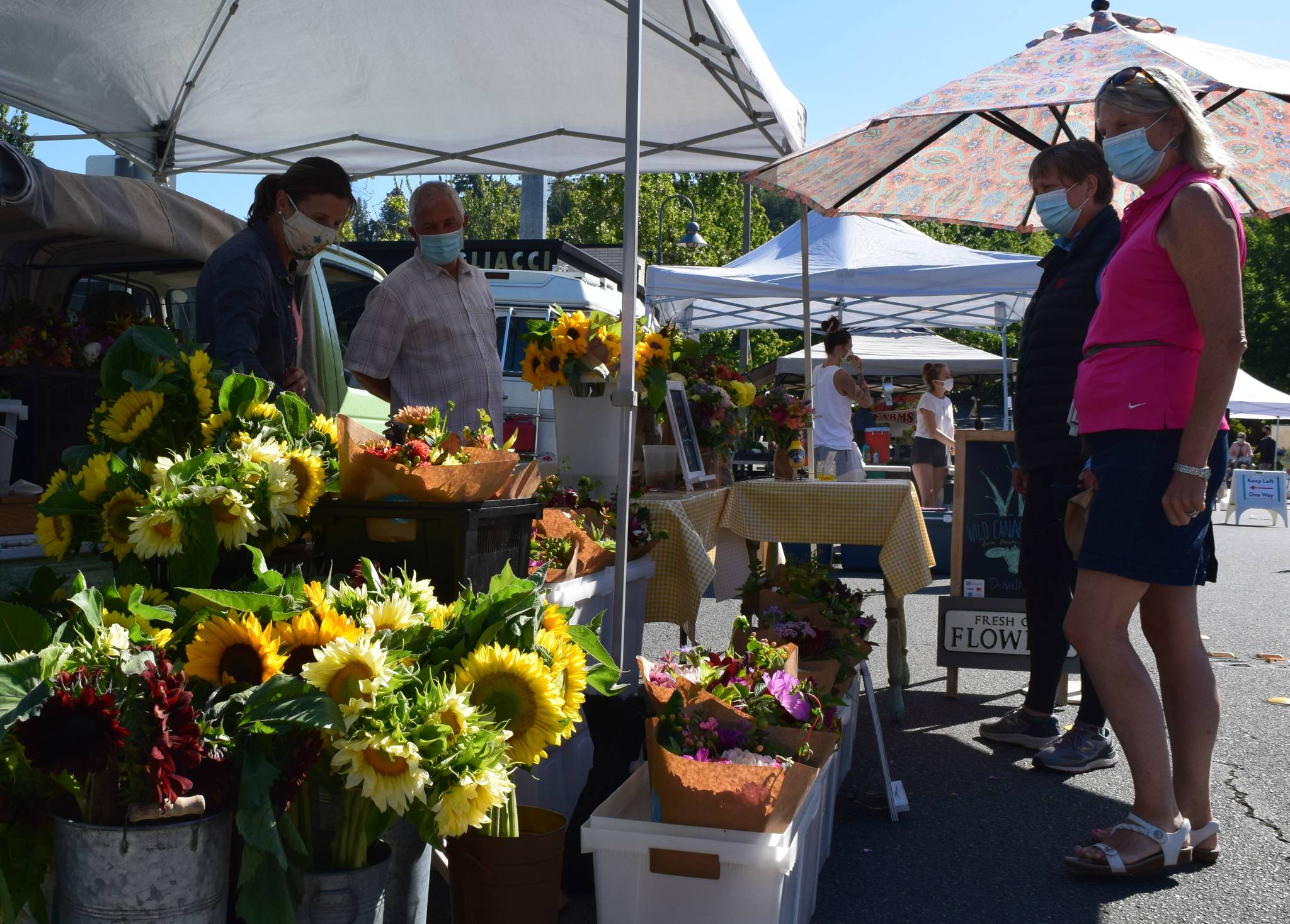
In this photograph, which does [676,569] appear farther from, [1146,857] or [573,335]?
[1146,857]

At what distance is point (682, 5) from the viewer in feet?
13.3

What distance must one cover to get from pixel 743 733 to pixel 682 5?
265 centimetres

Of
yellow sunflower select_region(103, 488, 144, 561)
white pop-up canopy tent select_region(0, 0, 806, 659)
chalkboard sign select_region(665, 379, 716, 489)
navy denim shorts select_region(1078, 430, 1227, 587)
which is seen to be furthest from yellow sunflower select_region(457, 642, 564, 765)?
white pop-up canopy tent select_region(0, 0, 806, 659)

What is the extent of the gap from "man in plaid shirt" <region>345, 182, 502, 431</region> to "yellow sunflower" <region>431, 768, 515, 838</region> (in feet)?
7.79

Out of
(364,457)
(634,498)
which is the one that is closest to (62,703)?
(364,457)

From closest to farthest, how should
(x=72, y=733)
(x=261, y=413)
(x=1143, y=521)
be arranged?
(x=72, y=733) → (x=261, y=413) → (x=1143, y=521)

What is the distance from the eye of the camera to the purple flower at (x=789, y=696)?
271cm

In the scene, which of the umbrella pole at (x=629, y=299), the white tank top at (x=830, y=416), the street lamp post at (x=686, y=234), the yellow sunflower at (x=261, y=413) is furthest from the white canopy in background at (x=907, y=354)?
the yellow sunflower at (x=261, y=413)

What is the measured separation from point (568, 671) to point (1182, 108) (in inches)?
86.8

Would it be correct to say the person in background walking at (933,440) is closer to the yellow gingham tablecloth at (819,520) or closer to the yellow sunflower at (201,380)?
the yellow gingham tablecloth at (819,520)

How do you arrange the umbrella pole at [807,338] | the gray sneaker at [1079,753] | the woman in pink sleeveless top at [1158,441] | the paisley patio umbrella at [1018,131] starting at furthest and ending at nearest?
the umbrella pole at [807,338] → the gray sneaker at [1079,753] → the paisley patio umbrella at [1018,131] → the woman in pink sleeveless top at [1158,441]

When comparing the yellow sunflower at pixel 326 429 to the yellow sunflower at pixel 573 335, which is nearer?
the yellow sunflower at pixel 326 429

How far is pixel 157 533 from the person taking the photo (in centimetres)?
212

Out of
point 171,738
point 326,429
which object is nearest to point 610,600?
point 326,429
